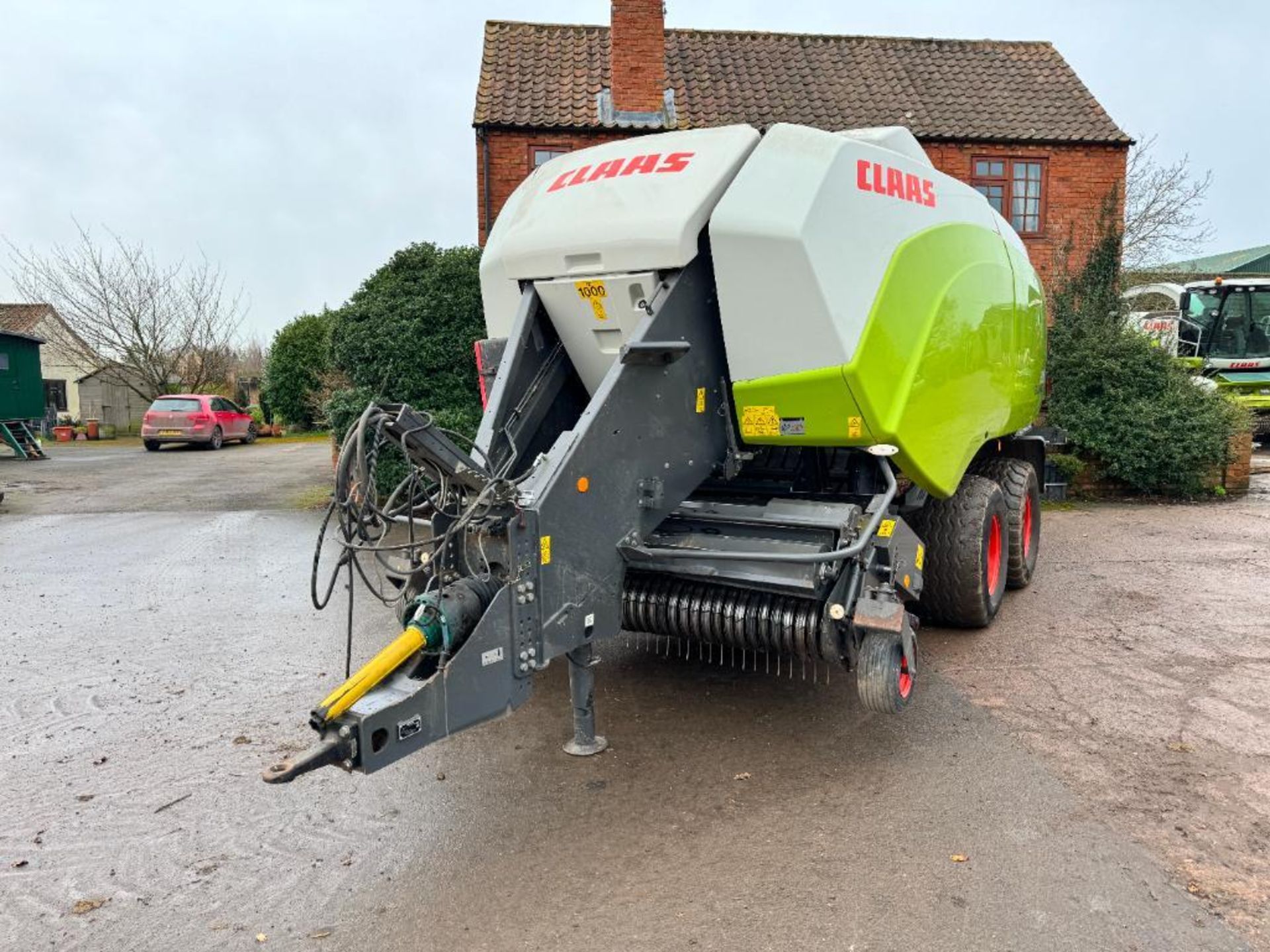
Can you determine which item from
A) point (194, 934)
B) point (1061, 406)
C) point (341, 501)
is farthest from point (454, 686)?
point (1061, 406)

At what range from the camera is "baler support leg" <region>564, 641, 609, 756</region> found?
382cm

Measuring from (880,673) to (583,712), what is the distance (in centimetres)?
126

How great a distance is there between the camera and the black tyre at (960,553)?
5.42 m

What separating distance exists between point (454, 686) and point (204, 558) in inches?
253

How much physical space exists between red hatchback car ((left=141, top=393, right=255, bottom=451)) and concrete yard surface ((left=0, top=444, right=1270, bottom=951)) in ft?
53.4

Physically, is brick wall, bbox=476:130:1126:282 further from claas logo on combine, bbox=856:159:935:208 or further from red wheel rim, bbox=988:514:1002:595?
claas logo on combine, bbox=856:159:935:208

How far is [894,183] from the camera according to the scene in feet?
14.4

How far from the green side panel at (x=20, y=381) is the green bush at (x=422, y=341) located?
13011 millimetres

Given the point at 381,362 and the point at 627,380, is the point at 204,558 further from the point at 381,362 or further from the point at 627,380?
the point at 627,380

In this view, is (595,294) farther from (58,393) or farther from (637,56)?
(58,393)

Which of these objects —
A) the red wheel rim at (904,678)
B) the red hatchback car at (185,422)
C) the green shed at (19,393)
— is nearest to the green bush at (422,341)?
the red wheel rim at (904,678)

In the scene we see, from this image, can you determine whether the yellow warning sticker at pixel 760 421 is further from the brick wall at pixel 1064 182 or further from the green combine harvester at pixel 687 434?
the brick wall at pixel 1064 182

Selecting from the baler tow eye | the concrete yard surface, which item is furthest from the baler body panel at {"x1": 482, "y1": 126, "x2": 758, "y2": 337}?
the baler tow eye

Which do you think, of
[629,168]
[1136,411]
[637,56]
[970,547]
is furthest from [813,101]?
[629,168]
